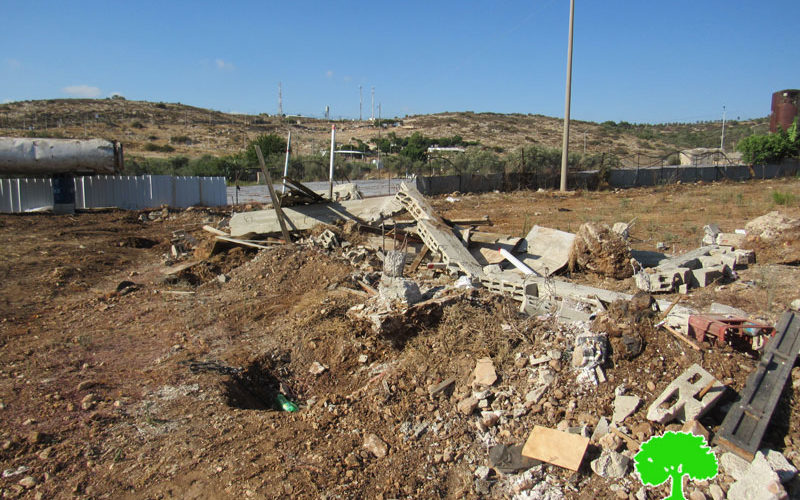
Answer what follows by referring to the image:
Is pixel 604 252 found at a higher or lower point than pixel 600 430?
higher

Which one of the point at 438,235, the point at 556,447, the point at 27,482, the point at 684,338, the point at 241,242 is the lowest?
the point at 27,482

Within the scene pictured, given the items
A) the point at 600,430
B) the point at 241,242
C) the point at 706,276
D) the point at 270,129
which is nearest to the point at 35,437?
the point at 600,430

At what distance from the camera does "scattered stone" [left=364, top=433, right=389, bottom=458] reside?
12.9ft

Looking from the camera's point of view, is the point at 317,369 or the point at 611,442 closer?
the point at 611,442

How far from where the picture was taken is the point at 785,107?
119 feet

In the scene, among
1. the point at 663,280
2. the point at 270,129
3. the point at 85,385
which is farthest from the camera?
the point at 270,129

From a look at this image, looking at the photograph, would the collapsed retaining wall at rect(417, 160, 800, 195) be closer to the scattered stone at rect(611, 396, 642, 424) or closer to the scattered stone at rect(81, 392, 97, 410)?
the scattered stone at rect(81, 392, 97, 410)

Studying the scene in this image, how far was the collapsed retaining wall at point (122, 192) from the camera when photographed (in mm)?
17172

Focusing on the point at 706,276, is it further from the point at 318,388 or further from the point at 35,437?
the point at 35,437

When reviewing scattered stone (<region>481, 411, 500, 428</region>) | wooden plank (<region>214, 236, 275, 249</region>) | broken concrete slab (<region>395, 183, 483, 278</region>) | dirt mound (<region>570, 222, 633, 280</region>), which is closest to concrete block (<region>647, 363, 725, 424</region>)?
scattered stone (<region>481, 411, 500, 428</region>)

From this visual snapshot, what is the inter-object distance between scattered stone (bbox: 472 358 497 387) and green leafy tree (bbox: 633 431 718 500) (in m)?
1.36

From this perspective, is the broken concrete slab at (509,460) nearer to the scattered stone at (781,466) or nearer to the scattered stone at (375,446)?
the scattered stone at (375,446)

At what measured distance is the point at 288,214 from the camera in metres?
10.6

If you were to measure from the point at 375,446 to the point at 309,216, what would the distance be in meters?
7.22
